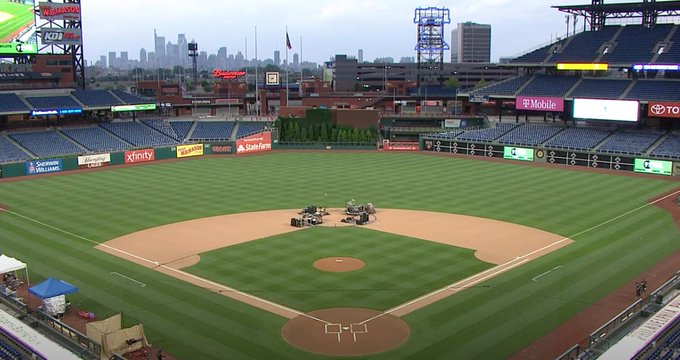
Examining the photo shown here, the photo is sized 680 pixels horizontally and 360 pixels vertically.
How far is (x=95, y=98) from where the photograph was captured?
250 ft

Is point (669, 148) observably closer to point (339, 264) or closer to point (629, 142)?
point (629, 142)

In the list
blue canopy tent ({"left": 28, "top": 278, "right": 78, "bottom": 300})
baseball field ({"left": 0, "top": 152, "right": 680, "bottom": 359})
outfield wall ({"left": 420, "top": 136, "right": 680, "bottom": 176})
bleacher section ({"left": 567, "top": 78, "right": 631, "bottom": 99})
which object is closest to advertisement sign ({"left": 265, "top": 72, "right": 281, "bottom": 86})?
outfield wall ({"left": 420, "top": 136, "right": 680, "bottom": 176})

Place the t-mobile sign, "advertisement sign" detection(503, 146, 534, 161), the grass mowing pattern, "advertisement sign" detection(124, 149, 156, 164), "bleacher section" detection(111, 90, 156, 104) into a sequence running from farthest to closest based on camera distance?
1. "bleacher section" detection(111, 90, 156, 104)
2. the t-mobile sign
3. "advertisement sign" detection(124, 149, 156, 164)
4. "advertisement sign" detection(503, 146, 534, 161)
5. the grass mowing pattern

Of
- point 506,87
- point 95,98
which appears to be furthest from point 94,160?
point 506,87

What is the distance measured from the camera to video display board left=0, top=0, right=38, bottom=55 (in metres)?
64.4

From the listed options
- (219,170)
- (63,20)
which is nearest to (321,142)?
(219,170)

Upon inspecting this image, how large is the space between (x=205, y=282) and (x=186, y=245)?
22.8 feet

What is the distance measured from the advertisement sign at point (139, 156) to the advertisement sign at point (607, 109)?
49.1 m

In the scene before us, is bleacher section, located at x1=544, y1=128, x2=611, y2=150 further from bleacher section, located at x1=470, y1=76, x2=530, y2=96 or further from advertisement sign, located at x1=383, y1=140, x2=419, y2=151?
advertisement sign, located at x1=383, y1=140, x2=419, y2=151

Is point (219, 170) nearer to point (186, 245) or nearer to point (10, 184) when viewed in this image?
point (10, 184)

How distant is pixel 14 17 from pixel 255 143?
1195 inches

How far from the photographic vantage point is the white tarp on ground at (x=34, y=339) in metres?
18.7

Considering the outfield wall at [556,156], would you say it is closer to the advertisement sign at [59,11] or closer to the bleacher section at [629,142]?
the bleacher section at [629,142]

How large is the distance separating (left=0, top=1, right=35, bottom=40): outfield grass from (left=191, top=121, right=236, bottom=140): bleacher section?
23365 mm
